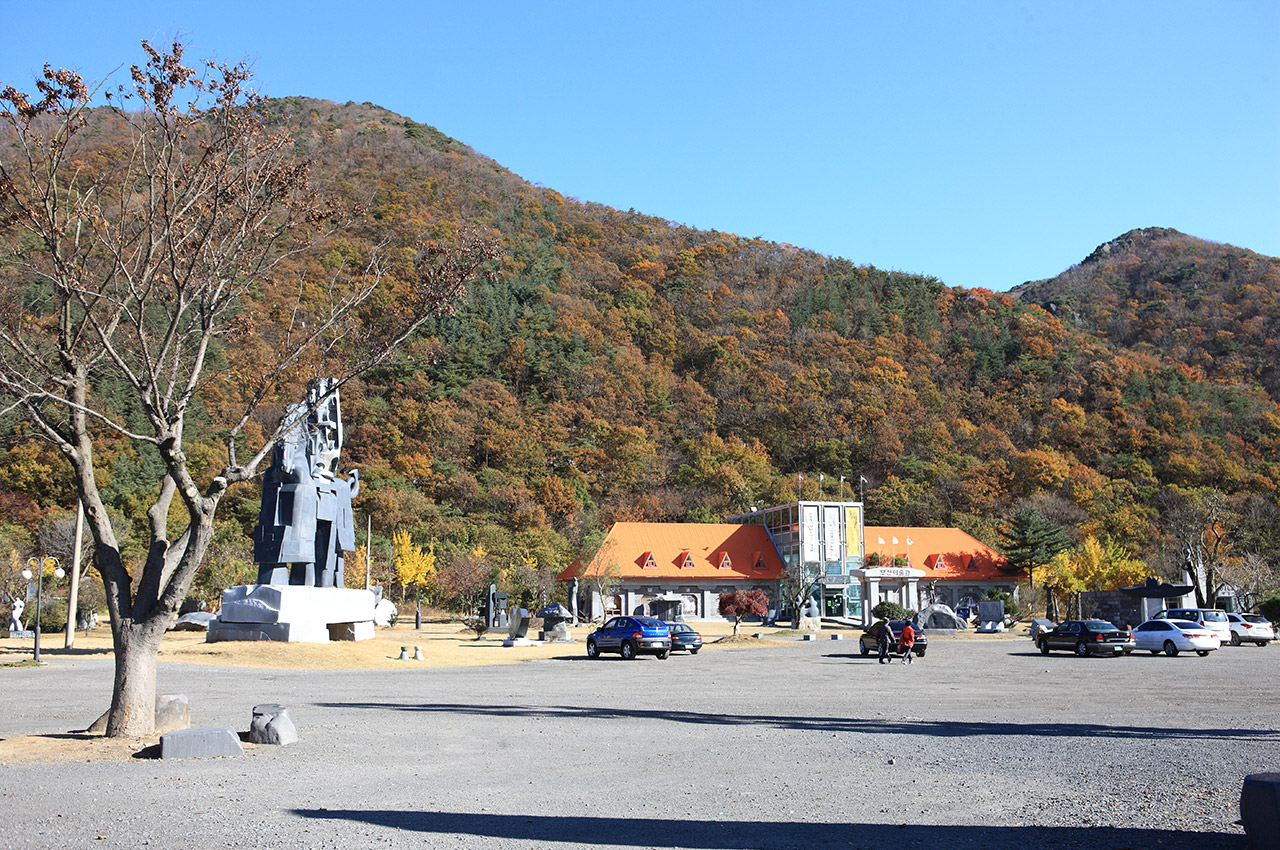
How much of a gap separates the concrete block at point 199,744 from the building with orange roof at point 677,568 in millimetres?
44914

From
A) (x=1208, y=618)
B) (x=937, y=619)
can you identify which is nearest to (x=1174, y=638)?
(x=1208, y=618)

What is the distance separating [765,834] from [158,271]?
30.9 ft

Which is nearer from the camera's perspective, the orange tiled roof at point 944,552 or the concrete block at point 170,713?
the concrete block at point 170,713

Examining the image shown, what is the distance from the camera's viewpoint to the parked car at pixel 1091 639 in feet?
93.5

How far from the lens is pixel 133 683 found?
407 inches

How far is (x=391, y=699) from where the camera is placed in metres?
16.2

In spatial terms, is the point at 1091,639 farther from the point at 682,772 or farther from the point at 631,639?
the point at 682,772

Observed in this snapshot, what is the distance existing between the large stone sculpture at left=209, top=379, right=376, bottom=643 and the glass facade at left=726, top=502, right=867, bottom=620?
33.1m

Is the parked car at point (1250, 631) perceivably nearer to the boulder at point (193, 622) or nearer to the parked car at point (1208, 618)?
the parked car at point (1208, 618)

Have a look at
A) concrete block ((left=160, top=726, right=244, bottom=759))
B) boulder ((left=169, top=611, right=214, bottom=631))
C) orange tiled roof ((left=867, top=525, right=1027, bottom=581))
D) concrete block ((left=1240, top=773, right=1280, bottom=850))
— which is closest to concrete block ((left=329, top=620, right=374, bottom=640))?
boulder ((left=169, top=611, right=214, bottom=631))

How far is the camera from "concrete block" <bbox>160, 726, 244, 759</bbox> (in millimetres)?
9367

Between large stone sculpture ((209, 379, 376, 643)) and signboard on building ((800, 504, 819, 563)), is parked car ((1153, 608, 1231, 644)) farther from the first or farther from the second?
signboard on building ((800, 504, 819, 563))

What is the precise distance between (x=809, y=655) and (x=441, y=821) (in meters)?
24.5

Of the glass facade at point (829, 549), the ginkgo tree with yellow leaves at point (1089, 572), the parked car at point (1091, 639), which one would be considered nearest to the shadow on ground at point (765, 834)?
the parked car at point (1091, 639)
